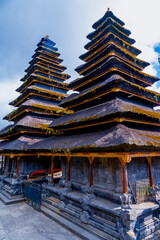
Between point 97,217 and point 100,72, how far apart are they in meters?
9.53

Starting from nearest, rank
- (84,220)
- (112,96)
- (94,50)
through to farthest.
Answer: (84,220)
(112,96)
(94,50)

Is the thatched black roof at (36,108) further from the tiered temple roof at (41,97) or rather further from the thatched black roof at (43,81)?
the thatched black roof at (43,81)

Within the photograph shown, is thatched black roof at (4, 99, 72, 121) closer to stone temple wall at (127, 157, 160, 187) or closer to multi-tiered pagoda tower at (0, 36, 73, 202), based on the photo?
multi-tiered pagoda tower at (0, 36, 73, 202)

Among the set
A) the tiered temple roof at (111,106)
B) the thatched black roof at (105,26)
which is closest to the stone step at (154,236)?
the tiered temple roof at (111,106)

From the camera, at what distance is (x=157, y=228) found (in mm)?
6988

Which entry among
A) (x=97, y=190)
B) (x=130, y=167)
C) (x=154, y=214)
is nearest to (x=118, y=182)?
(x=130, y=167)

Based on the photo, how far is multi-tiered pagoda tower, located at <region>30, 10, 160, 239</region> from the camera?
6457 millimetres

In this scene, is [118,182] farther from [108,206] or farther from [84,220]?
[84,220]

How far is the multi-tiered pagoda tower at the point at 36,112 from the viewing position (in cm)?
1415

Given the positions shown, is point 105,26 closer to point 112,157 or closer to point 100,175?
point 112,157

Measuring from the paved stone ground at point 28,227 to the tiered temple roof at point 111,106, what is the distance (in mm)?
4205

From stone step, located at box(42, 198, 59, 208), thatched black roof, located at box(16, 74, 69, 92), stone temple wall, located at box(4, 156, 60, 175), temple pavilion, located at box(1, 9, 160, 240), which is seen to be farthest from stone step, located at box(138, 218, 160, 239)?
thatched black roof, located at box(16, 74, 69, 92)

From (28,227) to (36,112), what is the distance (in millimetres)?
10945

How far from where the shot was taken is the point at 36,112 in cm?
1633
